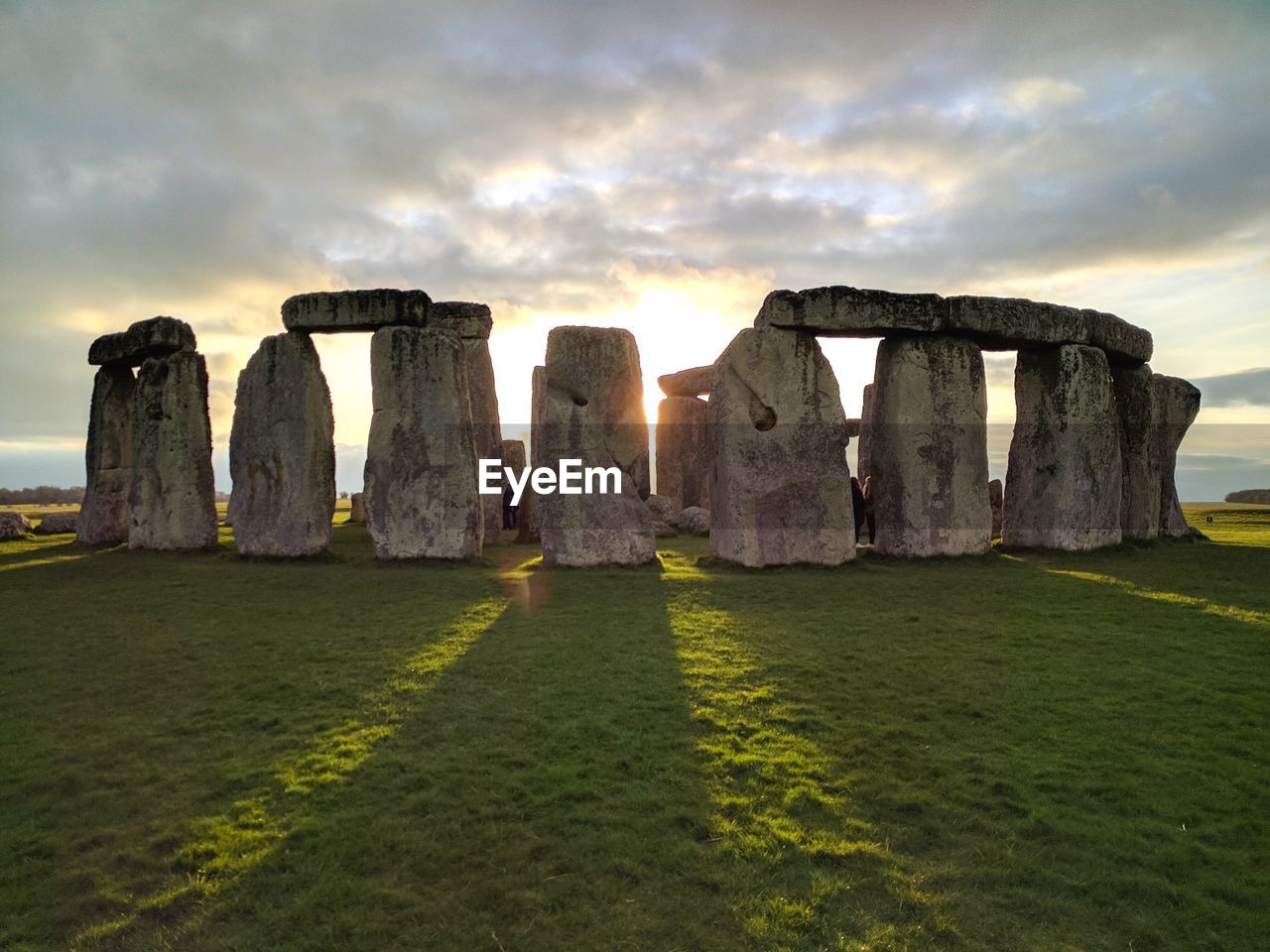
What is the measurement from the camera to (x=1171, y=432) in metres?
Result: 15.0

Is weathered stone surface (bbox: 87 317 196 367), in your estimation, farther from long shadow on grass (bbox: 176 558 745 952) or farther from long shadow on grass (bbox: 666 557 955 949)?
long shadow on grass (bbox: 666 557 955 949)

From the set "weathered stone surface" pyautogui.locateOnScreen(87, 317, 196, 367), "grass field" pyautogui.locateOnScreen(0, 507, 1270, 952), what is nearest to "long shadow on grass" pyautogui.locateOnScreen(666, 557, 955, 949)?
"grass field" pyautogui.locateOnScreen(0, 507, 1270, 952)

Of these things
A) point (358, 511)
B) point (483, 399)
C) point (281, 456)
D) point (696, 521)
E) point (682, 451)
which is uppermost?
point (483, 399)

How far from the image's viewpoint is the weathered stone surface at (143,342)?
14.0 meters

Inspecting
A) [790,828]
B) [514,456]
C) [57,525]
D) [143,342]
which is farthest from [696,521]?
[57,525]

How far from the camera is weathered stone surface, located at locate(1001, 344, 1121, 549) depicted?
1263 centimetres

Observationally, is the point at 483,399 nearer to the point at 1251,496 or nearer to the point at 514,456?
the point at 514,456

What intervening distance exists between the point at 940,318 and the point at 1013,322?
52.1 inches

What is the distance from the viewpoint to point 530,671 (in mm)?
6195

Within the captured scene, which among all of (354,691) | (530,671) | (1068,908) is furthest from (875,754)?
(354,691)

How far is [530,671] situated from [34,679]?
392 centimetres

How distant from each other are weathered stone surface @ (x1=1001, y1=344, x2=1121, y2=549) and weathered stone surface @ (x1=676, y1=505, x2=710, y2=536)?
6.37 meters

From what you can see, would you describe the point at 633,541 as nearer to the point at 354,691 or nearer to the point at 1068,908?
the point at 354,691

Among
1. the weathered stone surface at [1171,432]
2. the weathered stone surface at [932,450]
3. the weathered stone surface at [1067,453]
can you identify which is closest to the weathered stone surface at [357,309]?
the weathered stone surface at [932,450]
